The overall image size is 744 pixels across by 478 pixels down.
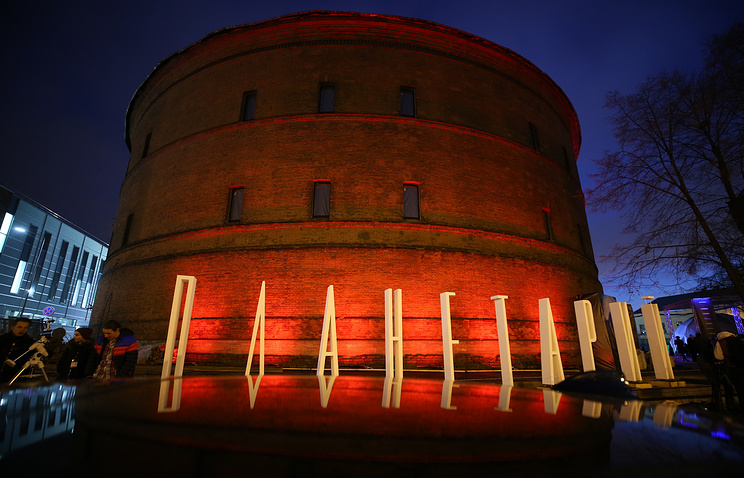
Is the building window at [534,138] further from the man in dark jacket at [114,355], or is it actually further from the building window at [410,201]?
the man in dark jacket at [114,355]

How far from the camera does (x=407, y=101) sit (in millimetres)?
13117

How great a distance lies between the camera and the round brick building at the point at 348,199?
10.6 m

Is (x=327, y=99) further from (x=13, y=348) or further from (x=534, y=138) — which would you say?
(x=13, y=348)

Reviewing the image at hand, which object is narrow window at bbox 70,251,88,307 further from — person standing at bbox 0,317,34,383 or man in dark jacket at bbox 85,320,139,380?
person standing at bbox 0,317,34,383

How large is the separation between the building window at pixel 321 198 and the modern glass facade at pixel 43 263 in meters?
28.7

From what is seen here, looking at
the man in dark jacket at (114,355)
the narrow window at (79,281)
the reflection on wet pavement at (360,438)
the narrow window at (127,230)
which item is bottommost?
the reflection on wet pavement at (360,438)

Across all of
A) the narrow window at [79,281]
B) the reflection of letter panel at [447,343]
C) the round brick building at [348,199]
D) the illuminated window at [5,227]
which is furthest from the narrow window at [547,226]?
the narrow window at [79,281]

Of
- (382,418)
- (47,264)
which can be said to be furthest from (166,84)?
(47,264)

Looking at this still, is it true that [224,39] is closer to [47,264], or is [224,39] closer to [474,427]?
[474,427]

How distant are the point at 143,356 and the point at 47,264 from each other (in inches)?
1657

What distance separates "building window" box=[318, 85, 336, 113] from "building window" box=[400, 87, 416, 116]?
99.3 inches

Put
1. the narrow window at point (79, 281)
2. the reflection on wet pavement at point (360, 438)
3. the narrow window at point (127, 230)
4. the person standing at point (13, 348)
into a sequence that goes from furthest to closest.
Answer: the narrow window at point (79, 281) → the narrow window at point (127, 230) → the person standing at point (13, 348) → the reflection on wet pavement at point (360, 438)

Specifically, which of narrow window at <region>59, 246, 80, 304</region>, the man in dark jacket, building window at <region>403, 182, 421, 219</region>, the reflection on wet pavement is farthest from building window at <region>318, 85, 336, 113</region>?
narrow window at <region>59, 246, 80, 304</region>

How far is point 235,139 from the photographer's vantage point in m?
12.6
